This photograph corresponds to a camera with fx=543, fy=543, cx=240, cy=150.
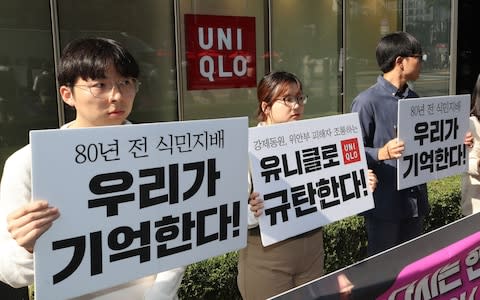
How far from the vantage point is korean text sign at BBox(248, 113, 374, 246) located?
2.23 metres

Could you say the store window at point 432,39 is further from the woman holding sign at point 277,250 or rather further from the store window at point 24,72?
the woman holding sign at point 277,250

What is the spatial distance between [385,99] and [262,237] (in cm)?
122

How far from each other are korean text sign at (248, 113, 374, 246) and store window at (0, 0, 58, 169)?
411 cm

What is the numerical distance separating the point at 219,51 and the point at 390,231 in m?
4.39

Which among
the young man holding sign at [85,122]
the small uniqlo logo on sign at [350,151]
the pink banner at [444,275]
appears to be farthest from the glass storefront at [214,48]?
the pink banner at [444,275]

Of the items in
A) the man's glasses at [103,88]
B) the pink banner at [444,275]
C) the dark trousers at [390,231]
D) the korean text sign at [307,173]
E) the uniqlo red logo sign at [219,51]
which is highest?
the uniqlo red logo sign at [219,51]

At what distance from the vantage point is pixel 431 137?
296cm

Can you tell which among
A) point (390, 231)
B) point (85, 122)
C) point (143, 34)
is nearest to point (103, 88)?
point (85, 122)

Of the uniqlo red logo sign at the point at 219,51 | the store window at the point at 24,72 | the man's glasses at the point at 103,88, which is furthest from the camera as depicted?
the uniqlo red logo sign at the point at 219,51

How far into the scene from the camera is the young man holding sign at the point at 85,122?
1574 mm

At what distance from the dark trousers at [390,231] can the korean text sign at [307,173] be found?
1.54 ft

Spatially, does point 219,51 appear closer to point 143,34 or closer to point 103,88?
point 143,34

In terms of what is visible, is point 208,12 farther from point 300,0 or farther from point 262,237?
point 262,237

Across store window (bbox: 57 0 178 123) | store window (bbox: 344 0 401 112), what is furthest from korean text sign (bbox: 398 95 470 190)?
store window (bbox: 344 0 401 112)
